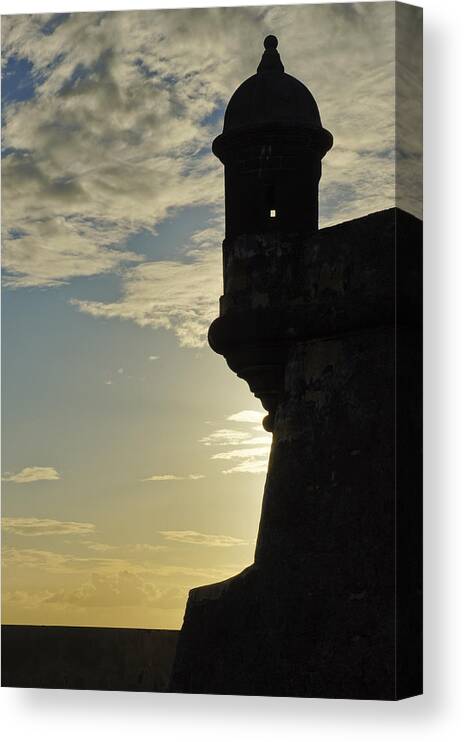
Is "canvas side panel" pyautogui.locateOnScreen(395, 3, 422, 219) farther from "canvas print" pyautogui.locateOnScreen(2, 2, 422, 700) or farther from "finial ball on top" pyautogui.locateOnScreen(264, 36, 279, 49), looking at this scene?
"finial ball on top" pyautogui.locateOnScreen(264, 36, 279, 49)

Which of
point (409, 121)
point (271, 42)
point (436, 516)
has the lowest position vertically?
point (436, 516)

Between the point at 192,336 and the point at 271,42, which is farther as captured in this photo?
the point at 192,336

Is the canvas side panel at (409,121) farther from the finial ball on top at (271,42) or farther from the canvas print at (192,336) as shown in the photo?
the finial ball on top at (271,42)

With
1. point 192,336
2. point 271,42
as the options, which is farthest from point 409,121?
point 192,336

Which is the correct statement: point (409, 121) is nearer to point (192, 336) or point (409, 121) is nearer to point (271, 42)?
point (271, 42)

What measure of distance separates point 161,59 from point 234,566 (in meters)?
3.03

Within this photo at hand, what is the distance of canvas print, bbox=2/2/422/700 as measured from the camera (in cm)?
1105

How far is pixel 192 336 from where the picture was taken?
11758mm

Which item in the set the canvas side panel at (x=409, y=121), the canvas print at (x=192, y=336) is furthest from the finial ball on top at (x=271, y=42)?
the canvas side panel at (x=409, y=121)

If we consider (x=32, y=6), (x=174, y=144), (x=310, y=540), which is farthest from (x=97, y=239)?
(x=310, y=540)

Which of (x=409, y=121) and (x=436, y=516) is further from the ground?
(x=409, y=121)

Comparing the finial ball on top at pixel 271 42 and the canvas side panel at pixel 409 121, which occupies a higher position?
the finial ball on top at pixel 271 42

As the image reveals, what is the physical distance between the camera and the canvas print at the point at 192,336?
1105 centimetres

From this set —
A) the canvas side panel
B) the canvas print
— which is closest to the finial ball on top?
the canvas print
